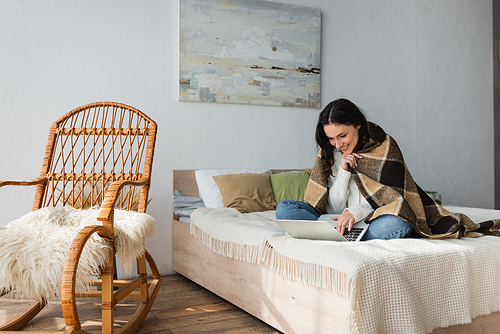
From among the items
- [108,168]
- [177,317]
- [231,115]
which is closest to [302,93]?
[231,115]

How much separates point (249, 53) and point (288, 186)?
0.97 metres

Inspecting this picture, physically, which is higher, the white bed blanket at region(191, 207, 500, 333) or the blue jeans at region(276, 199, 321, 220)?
the blue jeans at region(276, 199, 321, 220)

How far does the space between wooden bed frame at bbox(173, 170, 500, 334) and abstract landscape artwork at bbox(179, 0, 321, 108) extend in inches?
39.5

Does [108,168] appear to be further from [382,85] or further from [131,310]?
[382,85]

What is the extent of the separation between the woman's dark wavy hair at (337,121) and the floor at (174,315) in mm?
775

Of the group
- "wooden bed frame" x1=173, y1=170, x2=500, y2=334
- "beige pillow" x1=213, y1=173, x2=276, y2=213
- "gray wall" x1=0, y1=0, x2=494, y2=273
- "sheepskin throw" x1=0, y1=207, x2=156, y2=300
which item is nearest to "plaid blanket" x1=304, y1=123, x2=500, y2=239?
"wooden bed frame" x1=173, y1=170, x2=500, y2=334

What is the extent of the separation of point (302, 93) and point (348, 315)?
6.88ft

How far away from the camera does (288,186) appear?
8.60 feet

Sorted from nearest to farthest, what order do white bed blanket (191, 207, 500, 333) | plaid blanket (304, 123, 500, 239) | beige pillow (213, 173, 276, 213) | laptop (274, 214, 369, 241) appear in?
white bed blanket (191, 207, 500, 333)
laptop (274, 214, 369, 241)
plaid blanket (304, 123, 500, 239)
beige pillow (213, 173, 276, 213)

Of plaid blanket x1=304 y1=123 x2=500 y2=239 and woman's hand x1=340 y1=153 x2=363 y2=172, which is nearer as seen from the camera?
plaid blanket x1=304 y1=123 x2=500 y2=239

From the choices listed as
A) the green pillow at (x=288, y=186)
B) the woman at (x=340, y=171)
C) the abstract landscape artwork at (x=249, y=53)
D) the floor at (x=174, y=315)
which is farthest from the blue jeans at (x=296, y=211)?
the abstract landscape artwork at (x=249, y=53)

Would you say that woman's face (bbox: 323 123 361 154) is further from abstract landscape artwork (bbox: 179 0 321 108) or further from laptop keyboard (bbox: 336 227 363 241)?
abstract landscape artwork (bbox: 179 0 321 108)

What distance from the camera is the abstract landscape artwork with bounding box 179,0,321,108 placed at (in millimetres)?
2656

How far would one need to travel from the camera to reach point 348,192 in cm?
184
